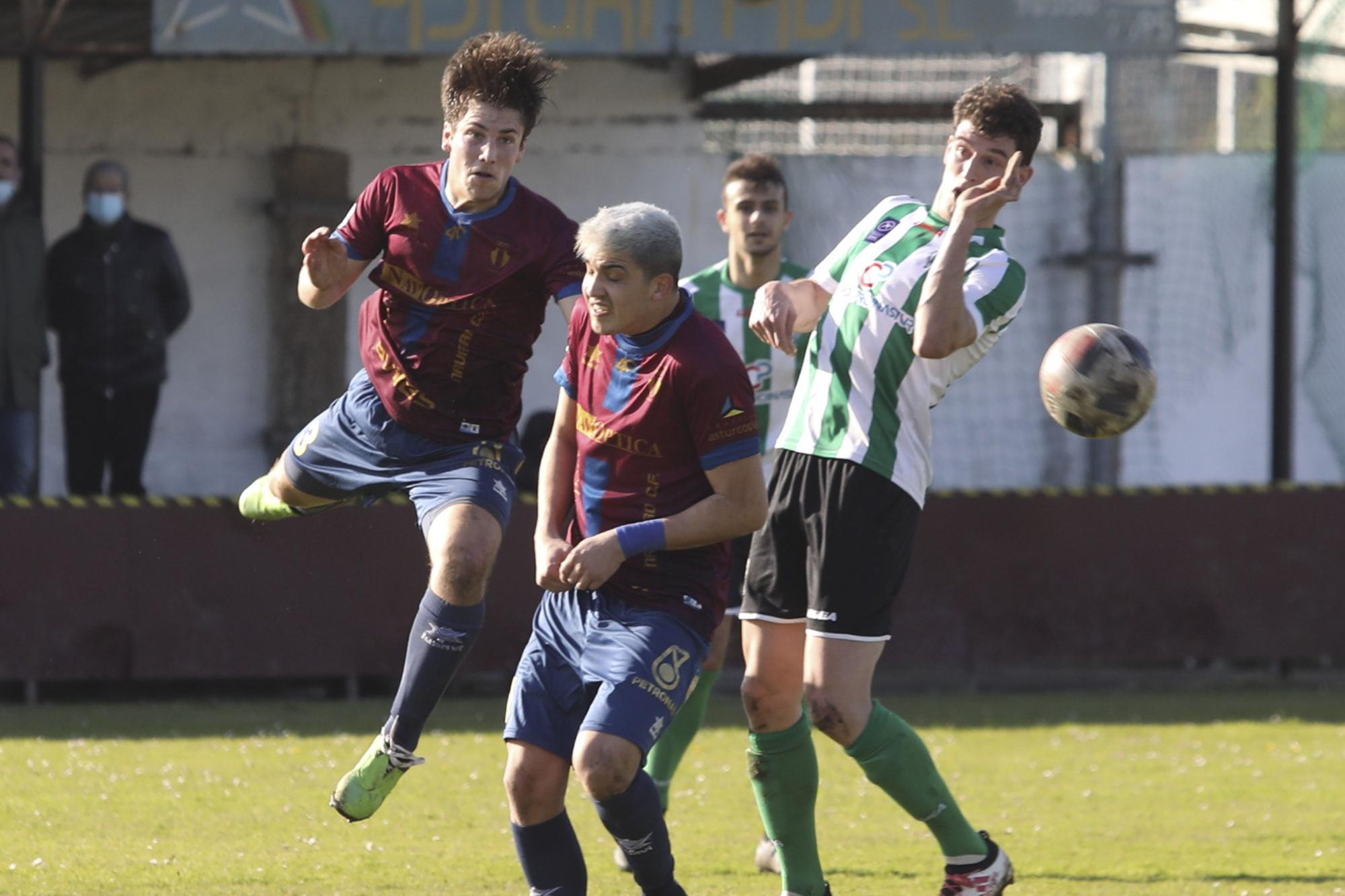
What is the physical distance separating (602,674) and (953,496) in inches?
244

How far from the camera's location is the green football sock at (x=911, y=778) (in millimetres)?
5648

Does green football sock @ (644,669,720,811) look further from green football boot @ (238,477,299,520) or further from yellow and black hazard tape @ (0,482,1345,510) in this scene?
yellow and black hazard tape @ (0,482,1345,510)

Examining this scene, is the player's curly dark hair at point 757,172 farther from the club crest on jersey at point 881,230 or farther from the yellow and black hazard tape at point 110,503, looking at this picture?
the yellow and black hazard tape at point 110,503

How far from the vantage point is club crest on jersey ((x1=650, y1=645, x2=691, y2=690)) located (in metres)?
4.88

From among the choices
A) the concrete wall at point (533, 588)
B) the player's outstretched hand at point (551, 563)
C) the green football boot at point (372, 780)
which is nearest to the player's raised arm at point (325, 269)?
the player's outstretched hand at point (551, 563)

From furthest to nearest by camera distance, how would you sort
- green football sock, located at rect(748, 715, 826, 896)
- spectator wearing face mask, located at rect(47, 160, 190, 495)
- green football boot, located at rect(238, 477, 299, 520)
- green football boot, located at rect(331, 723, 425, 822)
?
spectator wearing face mask, located at rect(47, 160, 190, 495)
green football boot, located at rect(238, 477, 299, 520)
green football sock, located at rect(748, 715, 826, 896)
green football boot, located at rect(331, 723, 425, 822)

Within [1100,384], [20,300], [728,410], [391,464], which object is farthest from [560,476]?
[20,300]

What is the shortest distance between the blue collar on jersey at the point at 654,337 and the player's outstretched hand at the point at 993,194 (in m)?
0.85

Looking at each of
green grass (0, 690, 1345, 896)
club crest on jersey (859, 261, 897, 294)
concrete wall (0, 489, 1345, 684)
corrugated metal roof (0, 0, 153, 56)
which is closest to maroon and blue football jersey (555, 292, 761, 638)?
club crest on jersey (859, 261, 897, 294)

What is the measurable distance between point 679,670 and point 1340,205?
10.6 meters

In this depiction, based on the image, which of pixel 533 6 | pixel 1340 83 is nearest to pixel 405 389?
pixel 533 6

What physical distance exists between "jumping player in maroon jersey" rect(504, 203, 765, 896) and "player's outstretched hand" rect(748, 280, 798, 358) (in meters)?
0.46

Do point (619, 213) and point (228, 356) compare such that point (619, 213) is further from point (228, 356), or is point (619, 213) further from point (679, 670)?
point (228, 356)

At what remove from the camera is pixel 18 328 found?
10.9 m
